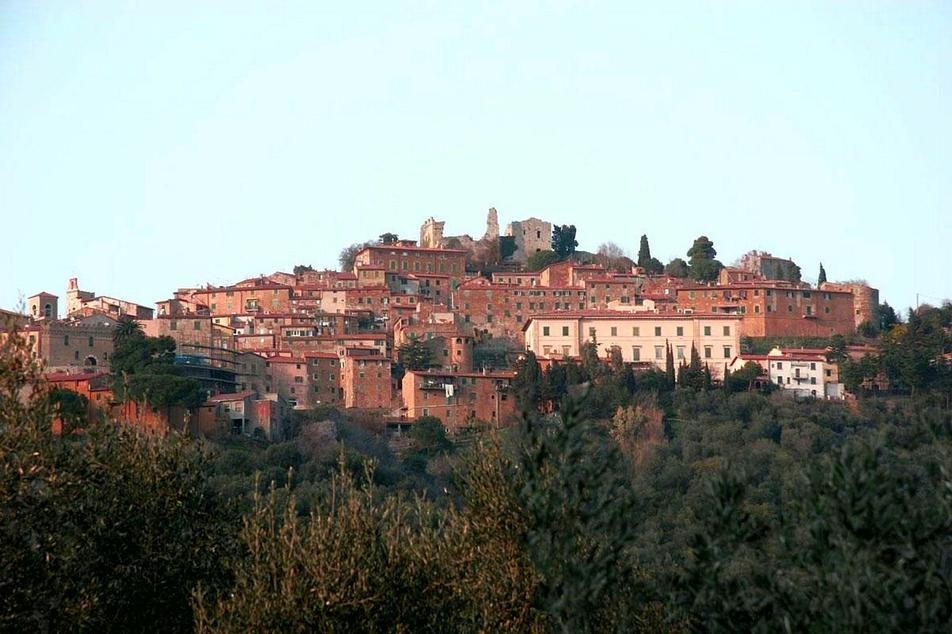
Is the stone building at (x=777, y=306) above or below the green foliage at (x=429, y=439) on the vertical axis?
above

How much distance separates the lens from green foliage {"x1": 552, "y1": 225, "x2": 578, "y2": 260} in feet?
313

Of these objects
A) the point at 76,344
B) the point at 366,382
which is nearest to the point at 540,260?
the point at 366,382

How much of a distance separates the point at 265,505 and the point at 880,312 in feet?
215

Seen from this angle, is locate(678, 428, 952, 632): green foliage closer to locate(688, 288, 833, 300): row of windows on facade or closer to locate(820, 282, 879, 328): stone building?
locate(688, 288, 833, 300): row of windows on facade

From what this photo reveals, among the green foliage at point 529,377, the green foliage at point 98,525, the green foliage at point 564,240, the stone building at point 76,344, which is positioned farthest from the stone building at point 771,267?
the green foliage at point 98,525

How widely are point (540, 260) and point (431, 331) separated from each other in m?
21.2

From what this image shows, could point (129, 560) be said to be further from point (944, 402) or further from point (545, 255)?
point (545, 255)

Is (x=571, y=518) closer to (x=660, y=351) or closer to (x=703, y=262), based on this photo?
(x=660, y=351)

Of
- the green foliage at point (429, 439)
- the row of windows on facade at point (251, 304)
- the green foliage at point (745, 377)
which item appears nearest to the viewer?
the green foliage at point (429, 439)

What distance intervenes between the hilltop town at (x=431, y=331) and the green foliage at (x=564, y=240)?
9.77 m

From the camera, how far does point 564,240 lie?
96125 mm

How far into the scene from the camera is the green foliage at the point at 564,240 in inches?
3760

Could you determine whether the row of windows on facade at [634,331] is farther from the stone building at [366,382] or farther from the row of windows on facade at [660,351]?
the stone building at [366,382]

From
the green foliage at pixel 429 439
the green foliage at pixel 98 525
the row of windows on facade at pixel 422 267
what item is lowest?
the green foliage at pixel 429 439
